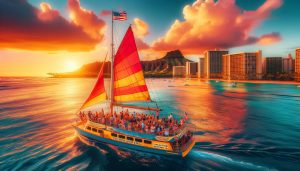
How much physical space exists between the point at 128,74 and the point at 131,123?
21.6 feet

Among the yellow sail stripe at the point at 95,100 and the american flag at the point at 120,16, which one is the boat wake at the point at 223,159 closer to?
the yellow sail stripe at the point at 95,100

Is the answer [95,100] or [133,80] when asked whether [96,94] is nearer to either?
[95,100]

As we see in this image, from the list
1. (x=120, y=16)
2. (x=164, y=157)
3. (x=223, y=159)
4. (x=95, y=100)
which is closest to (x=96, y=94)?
(x=95, y=100)

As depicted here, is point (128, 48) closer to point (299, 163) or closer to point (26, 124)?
point (299, 163)

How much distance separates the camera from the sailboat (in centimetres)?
2081

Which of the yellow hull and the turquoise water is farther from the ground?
the yellow hull

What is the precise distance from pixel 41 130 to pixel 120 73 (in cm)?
1841

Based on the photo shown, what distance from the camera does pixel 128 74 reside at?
1022 inches

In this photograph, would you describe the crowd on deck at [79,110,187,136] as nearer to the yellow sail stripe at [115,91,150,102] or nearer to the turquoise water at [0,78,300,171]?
the yellow sail stripe at [115,91,150,102]

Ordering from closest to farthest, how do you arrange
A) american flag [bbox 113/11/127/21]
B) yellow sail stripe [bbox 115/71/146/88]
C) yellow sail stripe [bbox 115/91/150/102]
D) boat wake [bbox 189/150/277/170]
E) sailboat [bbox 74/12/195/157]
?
1. boat wake [bbox 189/150/277/170]
2. sailboat [bbox 74/12/195/157]
3. yellow sail stripe [bbox 115/71/146/88]
4. yellow sail stripe [bbox 115/91/150/102]
5. american flag [bbox 113/11/127/21]

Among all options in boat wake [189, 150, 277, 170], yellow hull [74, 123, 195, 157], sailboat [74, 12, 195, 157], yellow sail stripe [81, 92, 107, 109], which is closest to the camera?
boat wake [189, 150, 277, 170]

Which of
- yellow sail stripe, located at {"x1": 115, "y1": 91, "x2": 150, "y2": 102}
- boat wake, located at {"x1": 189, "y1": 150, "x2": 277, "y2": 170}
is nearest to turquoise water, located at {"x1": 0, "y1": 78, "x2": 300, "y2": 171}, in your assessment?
boat wake, located at {"x1": 189, "y1": 150, "x2": 277, "y2": 170}

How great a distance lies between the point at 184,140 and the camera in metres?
21.7

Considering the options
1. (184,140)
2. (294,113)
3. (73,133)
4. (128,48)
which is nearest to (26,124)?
(73,133)
